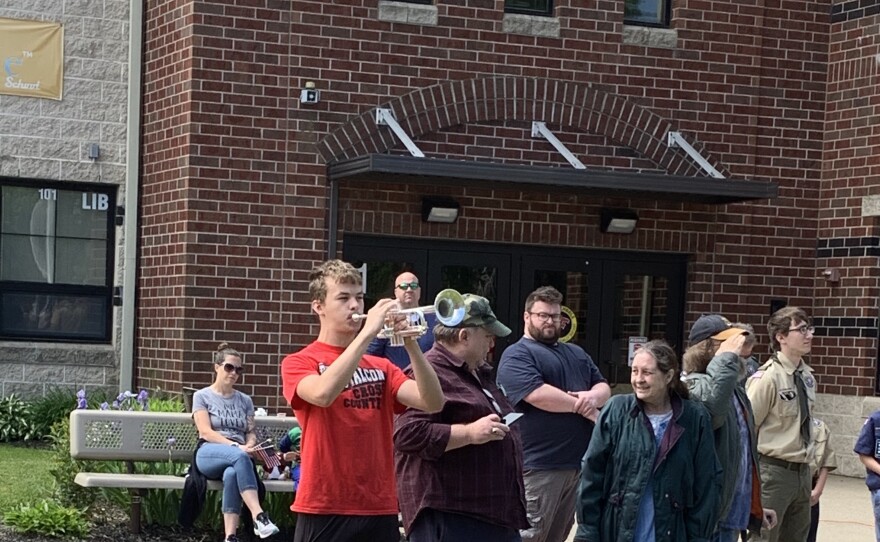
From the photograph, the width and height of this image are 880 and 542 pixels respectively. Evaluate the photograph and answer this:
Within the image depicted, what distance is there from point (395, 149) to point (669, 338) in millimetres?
3725

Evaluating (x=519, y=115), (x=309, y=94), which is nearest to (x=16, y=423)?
(x=309, y=94)

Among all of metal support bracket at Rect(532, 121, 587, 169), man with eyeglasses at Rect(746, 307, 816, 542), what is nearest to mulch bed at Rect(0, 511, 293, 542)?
man with eyeglasses at Rect(746, 307, 816, 542)

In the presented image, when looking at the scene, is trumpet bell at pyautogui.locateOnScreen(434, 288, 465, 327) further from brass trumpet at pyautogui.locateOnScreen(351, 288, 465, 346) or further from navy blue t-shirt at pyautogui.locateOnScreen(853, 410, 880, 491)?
navy blue t-shirt at pyautogui.locateOnScreen(853, 410, 880, 491)

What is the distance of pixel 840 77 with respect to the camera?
16.0 m

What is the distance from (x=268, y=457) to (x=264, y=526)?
2.50ft

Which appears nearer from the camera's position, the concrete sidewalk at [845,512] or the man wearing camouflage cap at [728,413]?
the man wearing camouflage cap at [728,413]

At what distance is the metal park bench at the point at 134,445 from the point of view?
9789 mm

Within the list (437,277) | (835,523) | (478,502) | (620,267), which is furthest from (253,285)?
(478,502)

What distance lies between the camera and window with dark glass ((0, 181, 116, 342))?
15.3m

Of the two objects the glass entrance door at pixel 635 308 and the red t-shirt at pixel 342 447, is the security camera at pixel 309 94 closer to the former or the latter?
the glass entrance door at pixel 635 308

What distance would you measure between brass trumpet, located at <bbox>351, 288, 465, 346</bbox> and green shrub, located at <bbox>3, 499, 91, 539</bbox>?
4643mm

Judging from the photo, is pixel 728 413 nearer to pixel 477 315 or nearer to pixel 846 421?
pixel 477 315

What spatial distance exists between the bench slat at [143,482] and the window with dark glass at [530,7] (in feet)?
22.3

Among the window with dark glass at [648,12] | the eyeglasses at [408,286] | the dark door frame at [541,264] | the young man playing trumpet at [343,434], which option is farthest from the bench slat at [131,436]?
the window with dark glass at [648,12]
